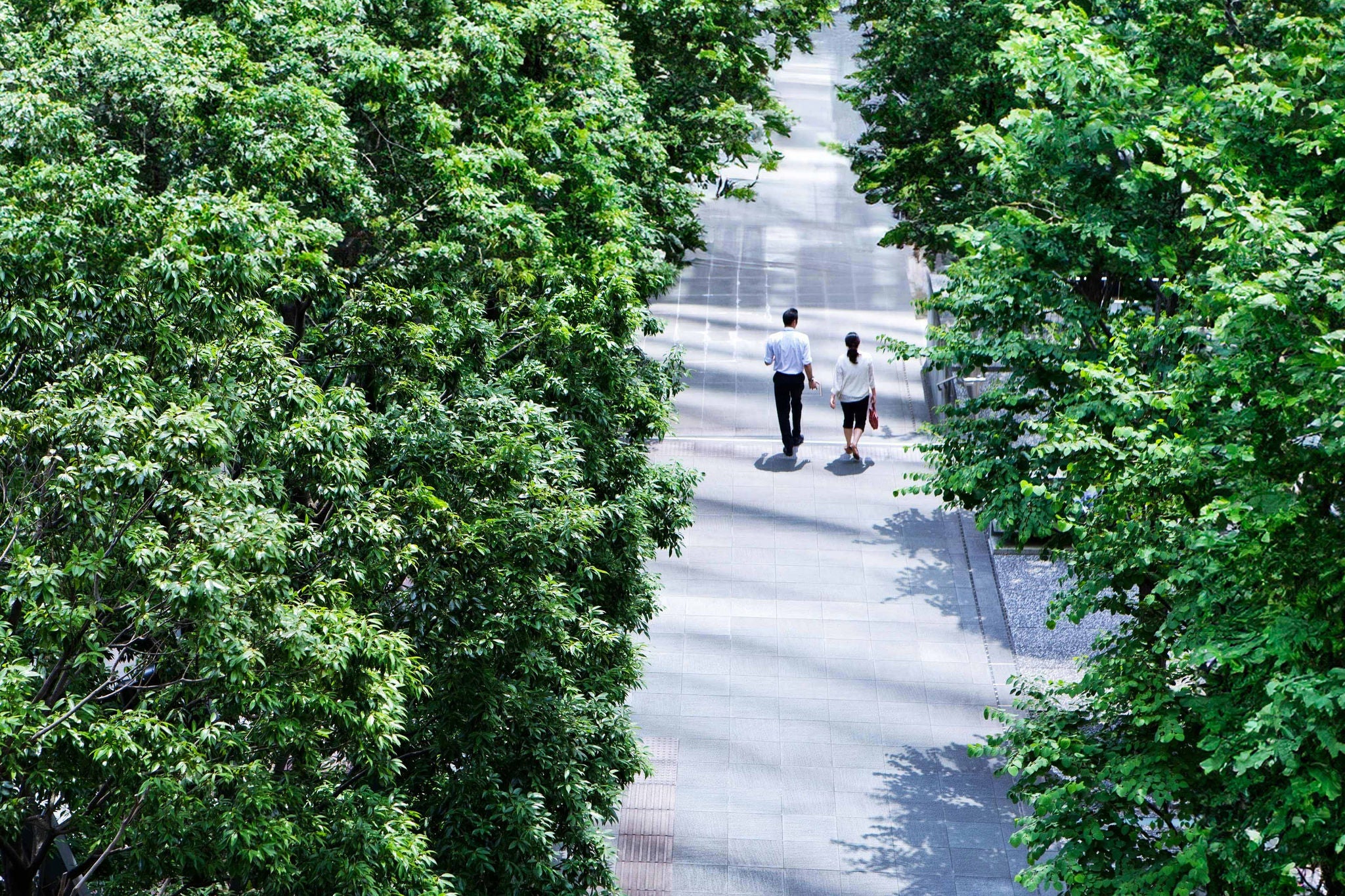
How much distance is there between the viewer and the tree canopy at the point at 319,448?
5.94 m

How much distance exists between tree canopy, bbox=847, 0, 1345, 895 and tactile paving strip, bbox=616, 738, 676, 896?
3.17 metres

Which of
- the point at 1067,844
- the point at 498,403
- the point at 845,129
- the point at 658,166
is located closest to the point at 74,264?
the point at 498,403

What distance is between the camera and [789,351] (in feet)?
53.0

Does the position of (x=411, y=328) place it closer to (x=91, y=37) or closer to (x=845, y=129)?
(x=91, y=37)

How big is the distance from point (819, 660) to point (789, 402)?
4.35 meters

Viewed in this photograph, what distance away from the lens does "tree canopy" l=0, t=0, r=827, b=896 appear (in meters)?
5.94

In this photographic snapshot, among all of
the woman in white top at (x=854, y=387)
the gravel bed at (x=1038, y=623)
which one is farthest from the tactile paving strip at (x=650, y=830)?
the woman in white top at (x=854, y=387)

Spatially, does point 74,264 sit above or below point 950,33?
below

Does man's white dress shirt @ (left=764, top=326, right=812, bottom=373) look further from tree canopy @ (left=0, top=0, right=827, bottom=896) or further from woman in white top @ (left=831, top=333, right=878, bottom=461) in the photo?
tree canopy @ (left=0, top=0, right=827, bottom=896)

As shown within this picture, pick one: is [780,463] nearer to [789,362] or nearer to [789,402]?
[789,402]

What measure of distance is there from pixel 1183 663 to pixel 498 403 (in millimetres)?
4237

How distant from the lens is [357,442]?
7.30 m

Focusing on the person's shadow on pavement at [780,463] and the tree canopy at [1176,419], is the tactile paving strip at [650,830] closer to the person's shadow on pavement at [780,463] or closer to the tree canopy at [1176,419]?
the tree canopy at [1176,419]

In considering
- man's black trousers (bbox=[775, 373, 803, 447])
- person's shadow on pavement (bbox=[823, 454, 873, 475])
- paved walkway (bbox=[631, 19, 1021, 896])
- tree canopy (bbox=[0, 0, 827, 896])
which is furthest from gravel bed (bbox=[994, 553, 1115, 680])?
tree canopy (bbox=[0, 0, 827, 896])
